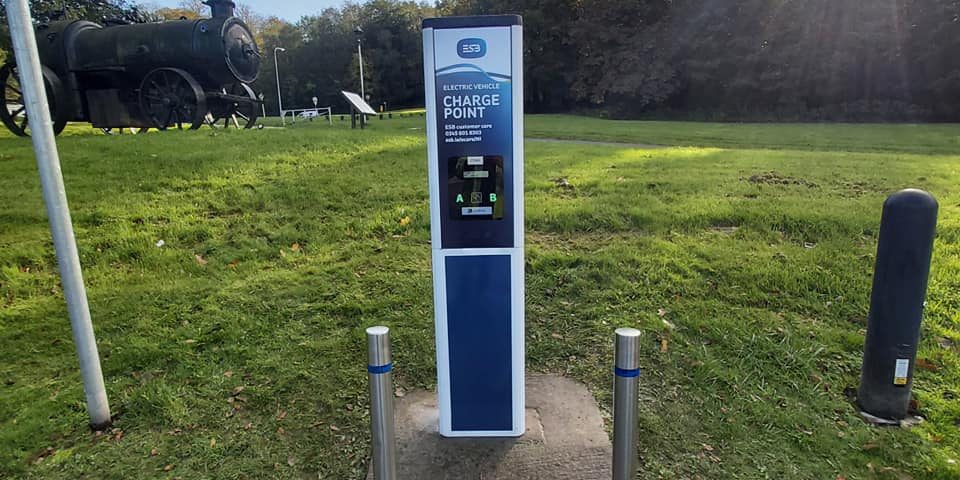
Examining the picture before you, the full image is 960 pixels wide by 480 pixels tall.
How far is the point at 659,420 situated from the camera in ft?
10.1

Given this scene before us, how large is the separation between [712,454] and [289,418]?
215 cm

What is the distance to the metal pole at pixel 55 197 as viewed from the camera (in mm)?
2535

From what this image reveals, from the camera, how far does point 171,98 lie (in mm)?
11578

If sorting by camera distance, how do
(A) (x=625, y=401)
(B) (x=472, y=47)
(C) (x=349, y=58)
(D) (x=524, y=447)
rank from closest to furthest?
(A) (x=625, y=401)
(B) (x=472, y=47)
(D) (x=524, y=447)
(C) (x=349, y=58)

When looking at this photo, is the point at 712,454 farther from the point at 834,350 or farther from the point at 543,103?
the point at 543,103

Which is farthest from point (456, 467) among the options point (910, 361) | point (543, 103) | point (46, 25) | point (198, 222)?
point (543, 103)

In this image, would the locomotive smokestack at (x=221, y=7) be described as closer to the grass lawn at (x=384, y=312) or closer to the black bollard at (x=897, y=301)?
the grass lawn at (x=384, y=312)

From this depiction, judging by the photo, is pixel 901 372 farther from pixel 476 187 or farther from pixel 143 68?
pixel 143 68

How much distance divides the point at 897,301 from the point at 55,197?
163 inches

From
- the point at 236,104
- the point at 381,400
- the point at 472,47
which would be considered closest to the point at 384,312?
the point at 381,400

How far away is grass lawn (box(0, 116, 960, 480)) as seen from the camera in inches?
114

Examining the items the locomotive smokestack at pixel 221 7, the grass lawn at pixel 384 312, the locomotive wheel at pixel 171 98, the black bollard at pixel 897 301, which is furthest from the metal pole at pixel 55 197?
the locomotive smokestack at pixel 221 7

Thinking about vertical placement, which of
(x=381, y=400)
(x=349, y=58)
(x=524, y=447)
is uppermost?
(x=349, y=58)

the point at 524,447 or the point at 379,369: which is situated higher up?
the point at 379,369
